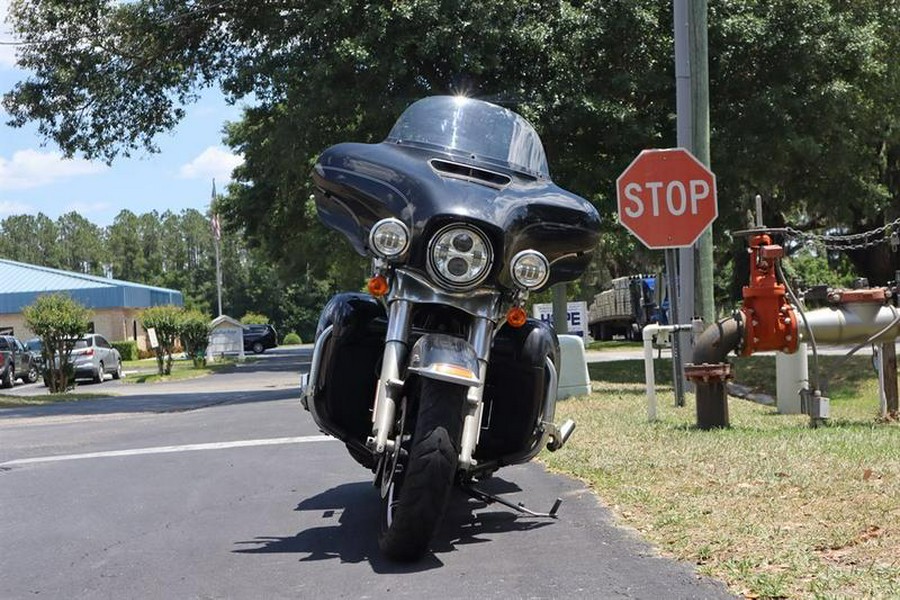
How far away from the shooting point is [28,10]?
19.7 metres

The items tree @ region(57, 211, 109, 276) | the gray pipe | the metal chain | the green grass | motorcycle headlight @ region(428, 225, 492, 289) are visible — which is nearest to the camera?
motorcycle headlight @ region(428, 225, 492, 289)

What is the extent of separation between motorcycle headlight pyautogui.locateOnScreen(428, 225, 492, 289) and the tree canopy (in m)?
11.9

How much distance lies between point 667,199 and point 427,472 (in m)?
6.80

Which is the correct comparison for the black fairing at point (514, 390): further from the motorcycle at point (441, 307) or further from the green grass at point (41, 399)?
the green grass at point (41, 399)

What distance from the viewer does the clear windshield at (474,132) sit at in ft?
20.2

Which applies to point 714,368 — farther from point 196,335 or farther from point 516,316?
point 196,335

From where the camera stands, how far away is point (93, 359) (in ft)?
106

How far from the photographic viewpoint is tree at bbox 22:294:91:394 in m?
24.7

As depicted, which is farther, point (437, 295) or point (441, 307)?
point (441, 307)

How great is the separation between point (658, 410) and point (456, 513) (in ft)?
19.2

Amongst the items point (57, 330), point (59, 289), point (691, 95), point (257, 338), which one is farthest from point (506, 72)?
point (257, 338)

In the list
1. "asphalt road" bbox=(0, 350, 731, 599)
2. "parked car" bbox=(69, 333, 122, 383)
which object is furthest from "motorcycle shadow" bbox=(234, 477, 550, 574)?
"parked car" bbox=(69, 333, 122, 383)

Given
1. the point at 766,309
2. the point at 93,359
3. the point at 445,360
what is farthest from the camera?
the point at 93,359

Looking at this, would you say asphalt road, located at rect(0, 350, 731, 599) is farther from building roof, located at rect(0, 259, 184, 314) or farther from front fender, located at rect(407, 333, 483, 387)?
building roof, located at rect(0, 259, 184, 314)
